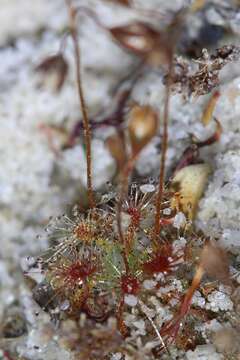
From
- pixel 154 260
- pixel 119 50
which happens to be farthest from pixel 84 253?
pixel 119 50

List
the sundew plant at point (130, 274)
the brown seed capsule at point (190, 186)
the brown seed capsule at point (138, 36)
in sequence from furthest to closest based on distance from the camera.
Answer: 1. the brown seed capsule at point (190, 186)
2. the sundew plant at point (130, 274)
3. the brown seed capsule at point (138, 36)

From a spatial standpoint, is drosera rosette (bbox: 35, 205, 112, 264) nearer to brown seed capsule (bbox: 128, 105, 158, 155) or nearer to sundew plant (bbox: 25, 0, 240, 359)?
sundew plant (bbox: 25, 0, 240, 359)

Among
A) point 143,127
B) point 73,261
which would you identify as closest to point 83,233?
point 73,261

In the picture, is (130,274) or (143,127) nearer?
(143,127)

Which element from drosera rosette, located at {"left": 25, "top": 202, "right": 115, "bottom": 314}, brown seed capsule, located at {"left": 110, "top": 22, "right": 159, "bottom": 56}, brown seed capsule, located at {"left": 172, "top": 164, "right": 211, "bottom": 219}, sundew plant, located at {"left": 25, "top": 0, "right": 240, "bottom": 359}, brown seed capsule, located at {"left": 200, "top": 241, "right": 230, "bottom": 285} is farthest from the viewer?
brown seed capsule, located at {"left": 172, "top": 164, "right": 211, "bottom": 219}

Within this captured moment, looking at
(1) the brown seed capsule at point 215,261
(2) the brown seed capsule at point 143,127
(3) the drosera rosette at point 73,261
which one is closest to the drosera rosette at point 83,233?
(3) the drosera rosette at point 73,261

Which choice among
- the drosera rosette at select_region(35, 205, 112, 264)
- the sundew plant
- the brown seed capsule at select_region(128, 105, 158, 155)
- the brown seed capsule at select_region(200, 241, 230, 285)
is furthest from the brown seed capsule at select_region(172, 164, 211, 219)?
the brown seed capsule at select_region(128, 105, 158, 155)

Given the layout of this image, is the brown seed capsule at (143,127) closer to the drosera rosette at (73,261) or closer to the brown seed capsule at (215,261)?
the brown seed capsule at (215,261)

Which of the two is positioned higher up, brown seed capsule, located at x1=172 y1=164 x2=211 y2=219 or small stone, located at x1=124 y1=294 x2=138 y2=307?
brown seed capsule, located at x1=172 y1=164 x2=211 y2=219

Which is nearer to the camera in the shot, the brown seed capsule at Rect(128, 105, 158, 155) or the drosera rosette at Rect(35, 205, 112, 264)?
the brown seed capsule at Rect(128, 105, 158, 155)

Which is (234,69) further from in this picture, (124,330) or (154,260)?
(124,330)

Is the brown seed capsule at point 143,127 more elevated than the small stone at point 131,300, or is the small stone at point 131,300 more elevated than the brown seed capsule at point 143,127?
the brown seed capsule at point 143,127

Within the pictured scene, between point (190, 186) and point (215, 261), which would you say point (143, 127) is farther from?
point (190, 186)
